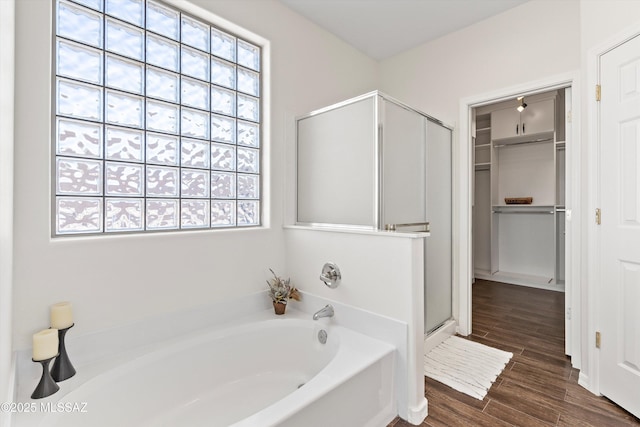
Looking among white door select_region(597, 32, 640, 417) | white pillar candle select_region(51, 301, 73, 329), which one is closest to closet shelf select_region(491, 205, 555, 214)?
white door select_region(597, 32, 640, 417)

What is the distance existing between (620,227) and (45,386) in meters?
2.91

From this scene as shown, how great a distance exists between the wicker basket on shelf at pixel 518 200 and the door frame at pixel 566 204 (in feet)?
7.51

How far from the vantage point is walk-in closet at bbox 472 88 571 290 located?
403cm

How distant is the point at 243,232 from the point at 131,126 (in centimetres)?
93

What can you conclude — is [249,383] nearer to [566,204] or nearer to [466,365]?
[466,365]

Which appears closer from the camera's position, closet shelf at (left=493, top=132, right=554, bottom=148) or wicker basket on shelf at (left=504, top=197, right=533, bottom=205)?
closet shelf at (left=493, top=132, right=554, bottom=148)

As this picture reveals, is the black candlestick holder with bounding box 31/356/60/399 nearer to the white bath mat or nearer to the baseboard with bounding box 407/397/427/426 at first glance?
the baseboard with bounding box 407/397/427/426

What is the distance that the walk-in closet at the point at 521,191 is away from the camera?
4.03m

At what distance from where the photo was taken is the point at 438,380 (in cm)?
197

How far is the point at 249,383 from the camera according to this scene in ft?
5.98

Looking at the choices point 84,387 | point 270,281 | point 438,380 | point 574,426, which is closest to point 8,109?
point 84,387

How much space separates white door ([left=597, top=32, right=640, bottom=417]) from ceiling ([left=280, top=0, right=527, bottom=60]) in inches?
44.2

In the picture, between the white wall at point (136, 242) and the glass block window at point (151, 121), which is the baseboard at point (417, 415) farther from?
the glass block window at point (151, 121)

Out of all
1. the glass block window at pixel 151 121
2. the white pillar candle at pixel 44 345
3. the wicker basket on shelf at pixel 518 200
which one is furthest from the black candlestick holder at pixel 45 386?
the wicker basket on shelf at pixel 518 200
